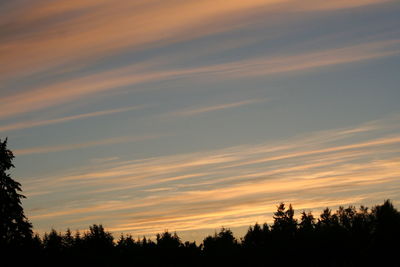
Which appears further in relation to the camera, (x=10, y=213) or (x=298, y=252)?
(x=298, y=252)

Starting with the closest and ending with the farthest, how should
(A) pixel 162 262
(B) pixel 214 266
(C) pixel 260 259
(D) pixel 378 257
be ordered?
(D) pixel 378 257, (C) pixel 260 259, (B) pixel 214 266, (A) pixel 162 262

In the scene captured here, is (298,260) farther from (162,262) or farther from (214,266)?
(162,262)

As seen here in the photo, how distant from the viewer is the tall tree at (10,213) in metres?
45.5

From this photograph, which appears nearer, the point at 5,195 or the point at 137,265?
the point at 5,195

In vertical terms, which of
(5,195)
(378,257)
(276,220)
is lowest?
(378,257)

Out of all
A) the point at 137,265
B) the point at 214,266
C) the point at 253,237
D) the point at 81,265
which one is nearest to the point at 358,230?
the point at 214,266

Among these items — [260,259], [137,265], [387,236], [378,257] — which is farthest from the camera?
[137,265]

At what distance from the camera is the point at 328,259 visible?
237 ft

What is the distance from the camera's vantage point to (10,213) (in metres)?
45.7

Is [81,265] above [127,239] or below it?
below

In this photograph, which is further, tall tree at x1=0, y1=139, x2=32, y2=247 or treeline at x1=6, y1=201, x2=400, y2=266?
treeline at x1=6, y1=201, x2=400, y2=266

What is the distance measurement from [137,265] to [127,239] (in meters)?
64.1

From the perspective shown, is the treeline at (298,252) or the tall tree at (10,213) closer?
the tall tree at (10,213)

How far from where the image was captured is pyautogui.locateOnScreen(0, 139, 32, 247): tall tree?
45.5 metres
